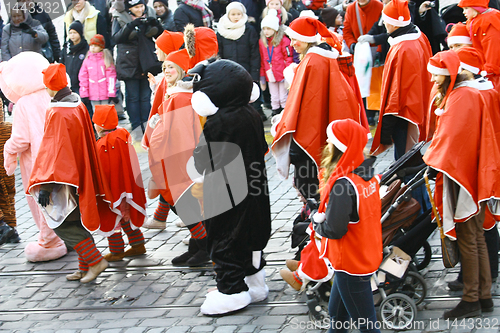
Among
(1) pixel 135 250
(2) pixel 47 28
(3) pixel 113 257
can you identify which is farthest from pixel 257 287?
(2) pixel 47 28

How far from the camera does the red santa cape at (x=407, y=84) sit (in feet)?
20.0

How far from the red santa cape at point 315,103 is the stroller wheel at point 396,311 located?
156cm

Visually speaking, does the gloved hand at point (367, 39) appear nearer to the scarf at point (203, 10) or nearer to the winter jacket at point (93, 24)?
the scarf at point (203, 10)

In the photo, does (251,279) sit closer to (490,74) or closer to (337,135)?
(337,135)

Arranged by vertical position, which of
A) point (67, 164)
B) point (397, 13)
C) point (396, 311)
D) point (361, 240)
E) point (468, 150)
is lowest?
point (396, 311)

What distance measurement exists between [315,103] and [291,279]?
1634 mm

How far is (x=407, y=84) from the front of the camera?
6113 millimetres

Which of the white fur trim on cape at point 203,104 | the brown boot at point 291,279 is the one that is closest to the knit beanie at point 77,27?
the white fur trim on cape at point 203,104

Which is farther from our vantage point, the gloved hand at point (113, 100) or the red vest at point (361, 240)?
the gloved hand at point (113, 100)

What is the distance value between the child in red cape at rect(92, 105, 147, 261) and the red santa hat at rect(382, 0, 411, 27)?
2.96 metres

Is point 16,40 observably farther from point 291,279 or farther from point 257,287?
point 291,279

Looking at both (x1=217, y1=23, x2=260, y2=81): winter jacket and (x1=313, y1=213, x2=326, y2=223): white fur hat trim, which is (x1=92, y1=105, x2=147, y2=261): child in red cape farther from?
(x1=217, y1=23, x2=260, y2=81): winter jacket

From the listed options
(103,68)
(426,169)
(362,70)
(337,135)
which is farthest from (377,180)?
(103,68)

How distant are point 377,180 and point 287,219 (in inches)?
117
